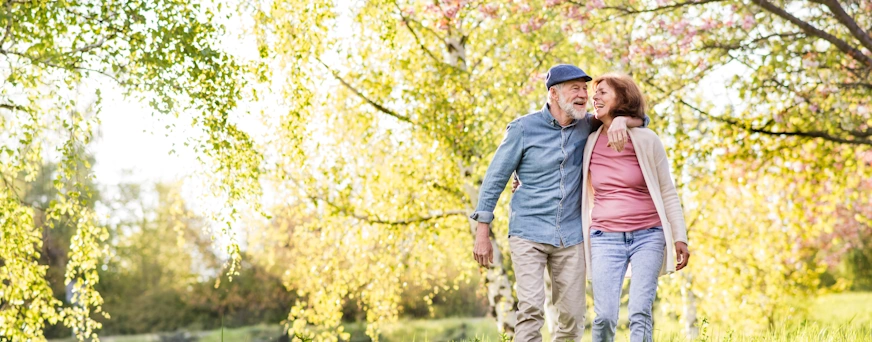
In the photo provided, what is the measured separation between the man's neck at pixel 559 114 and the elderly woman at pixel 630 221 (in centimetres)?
18

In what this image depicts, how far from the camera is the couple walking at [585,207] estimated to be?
4273mm

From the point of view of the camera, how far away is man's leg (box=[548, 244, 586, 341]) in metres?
4.42

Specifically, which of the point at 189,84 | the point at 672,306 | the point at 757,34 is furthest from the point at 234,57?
the point at 672,306

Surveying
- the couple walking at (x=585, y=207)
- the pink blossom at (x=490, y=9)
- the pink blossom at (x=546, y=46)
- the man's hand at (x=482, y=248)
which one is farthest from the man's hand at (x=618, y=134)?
the pink blossom at (x=546, y=46)

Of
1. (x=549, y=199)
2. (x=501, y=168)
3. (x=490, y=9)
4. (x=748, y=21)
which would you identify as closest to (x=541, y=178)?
(x=549, y=199)

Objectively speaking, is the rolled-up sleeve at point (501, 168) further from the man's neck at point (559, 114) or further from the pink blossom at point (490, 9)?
the pink blossom at point (490, 9)

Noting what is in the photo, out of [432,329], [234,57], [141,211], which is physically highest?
[141,211]

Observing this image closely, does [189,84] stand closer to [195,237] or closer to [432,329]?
[432,329]

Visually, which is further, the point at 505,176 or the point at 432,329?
the point at 432,329

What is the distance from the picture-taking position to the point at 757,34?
8766 millimetres

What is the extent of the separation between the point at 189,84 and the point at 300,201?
4.86 meters

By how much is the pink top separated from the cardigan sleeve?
3.4 inches

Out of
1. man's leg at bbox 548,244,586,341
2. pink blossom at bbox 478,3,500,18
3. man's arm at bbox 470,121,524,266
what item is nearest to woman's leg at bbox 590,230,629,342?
man's leg at bbox 548,244,586,341

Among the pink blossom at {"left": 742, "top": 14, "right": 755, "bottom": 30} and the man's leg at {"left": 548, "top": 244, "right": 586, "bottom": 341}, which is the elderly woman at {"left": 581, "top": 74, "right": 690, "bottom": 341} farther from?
the pink blossom at {"left": 742, "top": 14, "right": 755, "bottom": 30}
